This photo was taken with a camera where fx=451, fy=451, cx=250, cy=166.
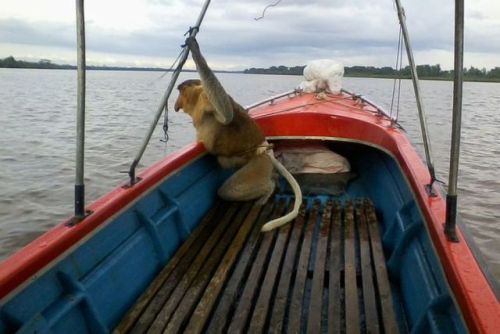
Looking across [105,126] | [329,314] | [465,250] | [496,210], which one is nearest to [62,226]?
[329,314]

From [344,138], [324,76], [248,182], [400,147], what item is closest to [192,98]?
[248,182]

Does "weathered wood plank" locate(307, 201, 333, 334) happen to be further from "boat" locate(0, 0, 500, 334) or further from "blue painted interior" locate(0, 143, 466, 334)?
"blue painted interior" locate(0, 143, 466, 334)

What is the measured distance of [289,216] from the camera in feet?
12.7

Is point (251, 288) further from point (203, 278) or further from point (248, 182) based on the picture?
point (248, 182)

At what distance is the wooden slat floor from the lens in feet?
8.17

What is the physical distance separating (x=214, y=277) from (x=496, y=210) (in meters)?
5.99

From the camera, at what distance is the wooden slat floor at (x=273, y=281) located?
8.17 ft

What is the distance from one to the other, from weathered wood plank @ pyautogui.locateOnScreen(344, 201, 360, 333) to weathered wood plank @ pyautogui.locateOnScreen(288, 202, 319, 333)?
0.27 m

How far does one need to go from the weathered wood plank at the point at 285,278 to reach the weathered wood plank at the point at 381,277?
0.57m

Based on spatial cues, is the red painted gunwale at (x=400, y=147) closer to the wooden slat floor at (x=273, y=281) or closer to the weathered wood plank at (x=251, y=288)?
the wooden slat floor at (x=273, y=281)

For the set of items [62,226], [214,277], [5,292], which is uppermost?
[62,226]

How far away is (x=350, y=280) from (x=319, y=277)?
20cm

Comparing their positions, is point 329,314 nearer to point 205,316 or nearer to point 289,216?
point 205,316

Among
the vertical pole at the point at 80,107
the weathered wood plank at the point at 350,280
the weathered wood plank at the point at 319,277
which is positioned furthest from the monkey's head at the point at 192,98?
the vertical pole at the point at 80,107
